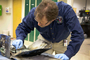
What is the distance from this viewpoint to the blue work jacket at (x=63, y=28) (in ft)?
3.04

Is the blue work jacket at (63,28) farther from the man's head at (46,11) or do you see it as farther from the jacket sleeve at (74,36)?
the man's head at (46,11)

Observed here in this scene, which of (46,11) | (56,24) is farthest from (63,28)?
(46,11)

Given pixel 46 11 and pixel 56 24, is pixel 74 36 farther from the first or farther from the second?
pixel 46 11

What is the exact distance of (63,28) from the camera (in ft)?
3.65

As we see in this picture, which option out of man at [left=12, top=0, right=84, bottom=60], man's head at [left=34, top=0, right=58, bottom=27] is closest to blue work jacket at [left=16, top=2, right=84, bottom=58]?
man at [left=12, top=0, right=84, bottom=60]

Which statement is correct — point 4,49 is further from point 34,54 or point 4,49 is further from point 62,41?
point 62,41

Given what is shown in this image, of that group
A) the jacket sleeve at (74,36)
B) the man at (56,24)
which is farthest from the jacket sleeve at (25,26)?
the jacket sleeve at (74,36)

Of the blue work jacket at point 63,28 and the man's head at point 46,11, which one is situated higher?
the man's head at point 46,11

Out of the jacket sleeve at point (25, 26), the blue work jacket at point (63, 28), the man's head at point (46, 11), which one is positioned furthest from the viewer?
the jacket sleeve at point (25, 26)

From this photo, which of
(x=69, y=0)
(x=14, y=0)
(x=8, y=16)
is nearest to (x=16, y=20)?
(x=8, y=16)

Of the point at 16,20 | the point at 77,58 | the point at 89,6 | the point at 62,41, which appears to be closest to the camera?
the point at 62,41

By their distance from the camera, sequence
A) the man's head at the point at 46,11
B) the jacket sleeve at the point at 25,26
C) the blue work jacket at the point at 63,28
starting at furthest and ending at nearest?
the jacket sleeve at the point at 25,26 < the blue work jacket at the point at 63,28 < the man's head at the point at 46,11

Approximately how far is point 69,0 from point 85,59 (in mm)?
1458

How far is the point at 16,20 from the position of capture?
440cm
